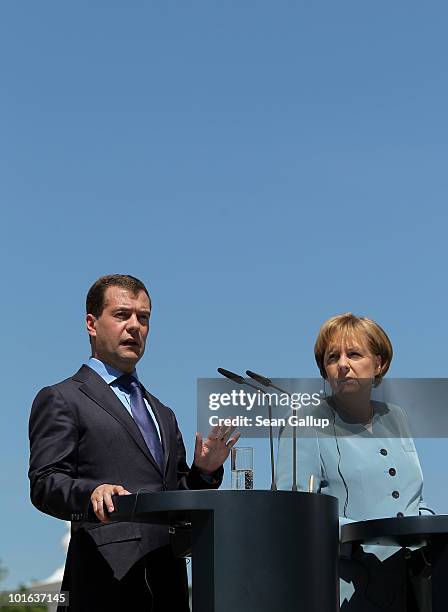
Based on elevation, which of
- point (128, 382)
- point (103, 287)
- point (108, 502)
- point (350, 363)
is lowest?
point (108, 502)

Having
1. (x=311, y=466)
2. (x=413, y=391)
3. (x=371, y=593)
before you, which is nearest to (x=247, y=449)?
(x=311, y=466)

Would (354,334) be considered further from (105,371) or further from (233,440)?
(105,371)

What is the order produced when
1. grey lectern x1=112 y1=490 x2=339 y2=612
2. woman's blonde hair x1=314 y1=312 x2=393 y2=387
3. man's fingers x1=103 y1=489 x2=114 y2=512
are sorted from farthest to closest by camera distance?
woman's blonde hair x1=314 y1=312 x2=393 y2=387, man's fingers x1=103 y1=489 x2=114 y2=512, grey lectern x1=112 y1=490 x2=339 y2=612

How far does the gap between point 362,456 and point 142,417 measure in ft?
3.64

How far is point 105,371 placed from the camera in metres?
5.61

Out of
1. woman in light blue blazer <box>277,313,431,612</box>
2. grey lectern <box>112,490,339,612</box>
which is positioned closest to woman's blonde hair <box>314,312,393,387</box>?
woman in light blue blazer <box>277,313,431,612</box>

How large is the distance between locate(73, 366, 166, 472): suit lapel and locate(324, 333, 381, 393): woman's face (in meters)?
0.95

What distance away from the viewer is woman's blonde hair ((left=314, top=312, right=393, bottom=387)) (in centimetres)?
581

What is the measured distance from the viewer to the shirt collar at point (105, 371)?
5.58 m

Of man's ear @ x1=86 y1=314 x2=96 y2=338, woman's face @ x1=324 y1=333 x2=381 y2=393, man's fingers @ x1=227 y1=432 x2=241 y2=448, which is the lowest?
man's fingers @ x1=227 y1=432 x2=241 y2=448

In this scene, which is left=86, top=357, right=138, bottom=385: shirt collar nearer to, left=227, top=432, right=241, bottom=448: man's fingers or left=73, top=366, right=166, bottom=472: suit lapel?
left=73, top=366, right=166, bottom=472: suit lapel

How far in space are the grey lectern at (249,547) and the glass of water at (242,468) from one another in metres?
0.60

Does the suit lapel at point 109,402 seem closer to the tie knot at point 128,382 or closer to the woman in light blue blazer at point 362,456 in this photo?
the tie knot at point 128,382

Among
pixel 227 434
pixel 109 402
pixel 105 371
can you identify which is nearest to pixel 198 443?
pixel 227 434
